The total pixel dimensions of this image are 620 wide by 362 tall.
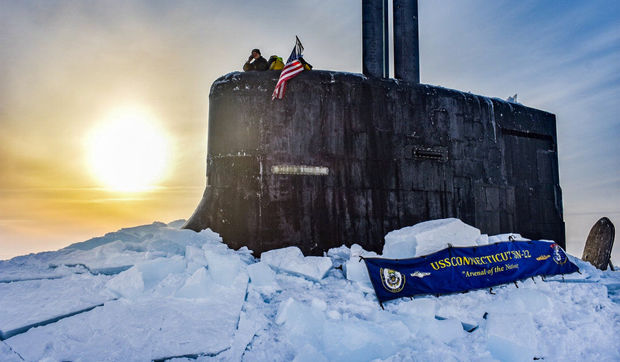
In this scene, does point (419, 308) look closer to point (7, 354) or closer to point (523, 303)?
point (523, 303)

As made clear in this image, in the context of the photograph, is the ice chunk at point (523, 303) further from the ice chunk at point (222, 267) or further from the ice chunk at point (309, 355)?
the ice chunk at point (222, 267)

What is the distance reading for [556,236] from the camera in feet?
31.7

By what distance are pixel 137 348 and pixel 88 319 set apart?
0.88m

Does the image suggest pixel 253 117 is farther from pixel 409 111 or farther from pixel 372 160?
pixel 409 111

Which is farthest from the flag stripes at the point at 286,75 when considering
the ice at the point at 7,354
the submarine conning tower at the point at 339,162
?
the ice at the point at 7,354

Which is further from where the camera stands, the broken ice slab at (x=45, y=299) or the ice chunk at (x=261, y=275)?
the ice chunk at (x=261, y=275)

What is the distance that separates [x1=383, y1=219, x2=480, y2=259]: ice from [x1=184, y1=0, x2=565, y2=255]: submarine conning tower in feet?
1.81

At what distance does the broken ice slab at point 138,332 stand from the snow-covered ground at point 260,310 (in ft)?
0.05

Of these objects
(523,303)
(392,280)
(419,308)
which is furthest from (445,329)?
(523,303)

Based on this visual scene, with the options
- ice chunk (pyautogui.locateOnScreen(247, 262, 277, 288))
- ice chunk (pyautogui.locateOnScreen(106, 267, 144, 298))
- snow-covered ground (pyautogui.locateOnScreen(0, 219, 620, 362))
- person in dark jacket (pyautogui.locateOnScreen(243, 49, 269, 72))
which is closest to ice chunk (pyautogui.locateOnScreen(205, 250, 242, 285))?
snow-covered ground (pyautogui.locateOnScreen(0, 219, 620, 362))

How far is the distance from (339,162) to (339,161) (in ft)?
0.06

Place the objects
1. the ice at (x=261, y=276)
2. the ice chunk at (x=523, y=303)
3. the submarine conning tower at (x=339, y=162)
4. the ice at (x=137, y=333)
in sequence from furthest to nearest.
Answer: the submarine conning tower at (x=339, y=162)
the ice chunk at (x=523, y=303)
the ice at (x=261, y=276)
the ice at (x=137, y=333)

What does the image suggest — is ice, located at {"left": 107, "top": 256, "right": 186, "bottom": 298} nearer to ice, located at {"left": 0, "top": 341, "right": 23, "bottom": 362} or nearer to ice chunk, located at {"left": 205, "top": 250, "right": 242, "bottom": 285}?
ice chunk, located at {"left": 205, "top": 250, "right": 242, "bottom": 285}

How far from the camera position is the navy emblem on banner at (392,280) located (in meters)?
6.28
